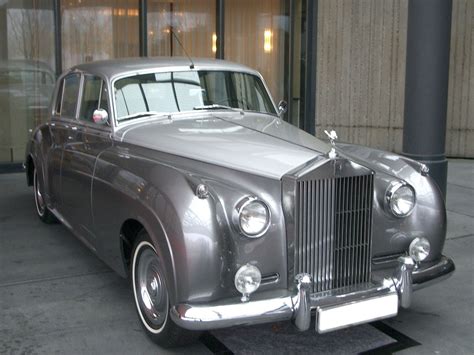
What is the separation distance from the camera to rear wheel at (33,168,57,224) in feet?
20.5

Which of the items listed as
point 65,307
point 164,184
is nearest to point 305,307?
point 164,184

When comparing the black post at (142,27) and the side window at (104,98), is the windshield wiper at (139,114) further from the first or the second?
the black post at (142,27)

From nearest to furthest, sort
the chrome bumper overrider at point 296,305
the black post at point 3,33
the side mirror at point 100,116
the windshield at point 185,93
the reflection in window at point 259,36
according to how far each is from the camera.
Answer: the chrome bumper overrider at point 296,305
the side mirror at point 100,116
the windshield at point 185,93
the black post at point 3,33
the reflection in window at point 259,36

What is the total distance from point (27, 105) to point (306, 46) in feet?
16.5

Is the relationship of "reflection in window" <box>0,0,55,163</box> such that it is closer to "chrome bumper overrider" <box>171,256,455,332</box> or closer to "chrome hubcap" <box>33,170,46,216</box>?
"chrome hubcap" <box>33,170,46,216</box>

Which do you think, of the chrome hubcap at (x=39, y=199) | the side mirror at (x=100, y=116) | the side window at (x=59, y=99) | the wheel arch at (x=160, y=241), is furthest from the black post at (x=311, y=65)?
the wheel arch at (x=160, y=241)

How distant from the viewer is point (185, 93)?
488 cm

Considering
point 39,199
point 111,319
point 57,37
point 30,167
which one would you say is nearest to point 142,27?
point 57,37

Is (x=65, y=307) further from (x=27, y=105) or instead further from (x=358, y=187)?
(x=27, y=105)

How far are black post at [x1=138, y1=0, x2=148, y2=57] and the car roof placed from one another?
4744 mm

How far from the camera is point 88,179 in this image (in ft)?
15.0

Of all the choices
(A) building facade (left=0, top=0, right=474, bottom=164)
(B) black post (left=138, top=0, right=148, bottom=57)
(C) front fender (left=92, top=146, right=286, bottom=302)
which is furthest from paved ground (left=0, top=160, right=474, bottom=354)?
(B) black post (left=138, top=0, right=148, bottom=57)

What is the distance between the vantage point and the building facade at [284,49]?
30.9ft

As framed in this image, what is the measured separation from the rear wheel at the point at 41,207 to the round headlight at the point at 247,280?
347 cm
